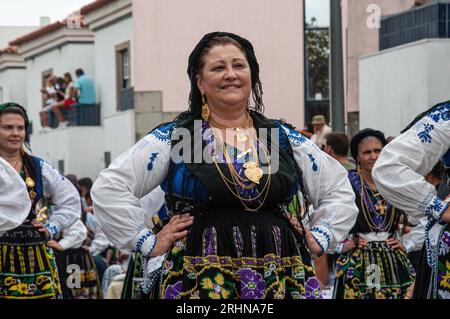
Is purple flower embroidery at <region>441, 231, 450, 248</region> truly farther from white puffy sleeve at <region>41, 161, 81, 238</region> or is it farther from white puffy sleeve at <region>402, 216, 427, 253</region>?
white puffy sleeve at <region>41, 161, 81, 238</region>

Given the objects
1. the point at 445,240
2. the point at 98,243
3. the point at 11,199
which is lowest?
the point at 98,243

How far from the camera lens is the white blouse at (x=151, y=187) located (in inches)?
229

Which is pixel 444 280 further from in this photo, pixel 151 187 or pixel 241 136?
pixel 151 187

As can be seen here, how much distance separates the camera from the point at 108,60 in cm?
2936

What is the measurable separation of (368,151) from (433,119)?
3273 millimetres

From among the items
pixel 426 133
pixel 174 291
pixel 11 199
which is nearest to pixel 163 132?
pixel 174 291

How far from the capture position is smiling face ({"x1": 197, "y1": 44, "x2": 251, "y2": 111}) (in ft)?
19.1

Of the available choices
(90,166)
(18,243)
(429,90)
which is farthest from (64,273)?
(90,166)

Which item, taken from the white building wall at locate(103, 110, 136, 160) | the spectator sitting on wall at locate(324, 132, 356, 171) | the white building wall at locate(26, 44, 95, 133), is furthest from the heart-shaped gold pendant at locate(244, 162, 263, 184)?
the white building wall at locate(26, 44, 95, 133)

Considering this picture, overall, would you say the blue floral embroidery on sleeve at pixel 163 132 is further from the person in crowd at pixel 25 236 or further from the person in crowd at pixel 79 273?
the person in crowd at pixel 79 273
